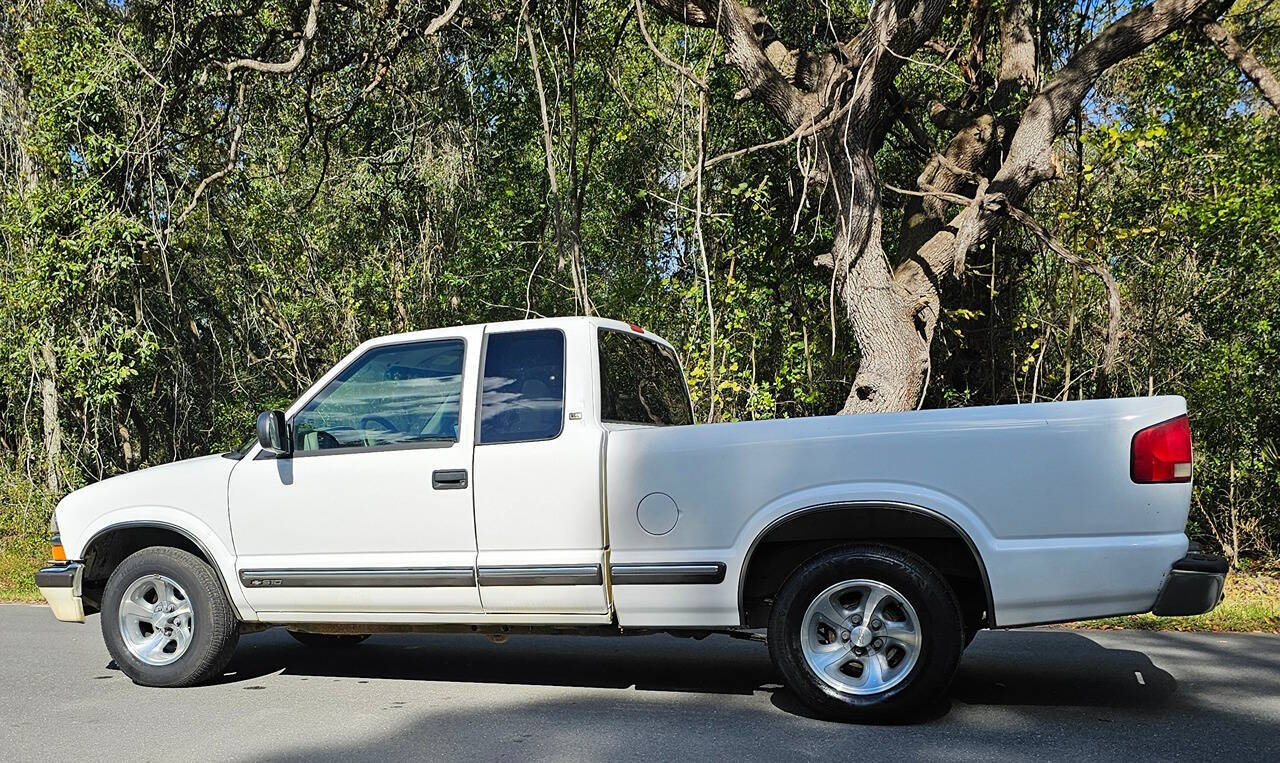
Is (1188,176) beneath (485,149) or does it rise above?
beneath

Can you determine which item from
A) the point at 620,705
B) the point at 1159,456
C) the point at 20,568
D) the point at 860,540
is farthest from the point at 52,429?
the point at 1159,456

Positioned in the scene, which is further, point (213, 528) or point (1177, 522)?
point (213, 528)

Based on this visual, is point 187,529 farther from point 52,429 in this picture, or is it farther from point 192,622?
point 52,429

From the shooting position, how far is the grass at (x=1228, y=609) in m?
8.00

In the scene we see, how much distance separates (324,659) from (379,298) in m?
9.48

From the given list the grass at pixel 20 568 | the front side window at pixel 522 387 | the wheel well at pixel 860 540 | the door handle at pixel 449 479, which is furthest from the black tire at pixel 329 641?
the grass at pixel 20 568

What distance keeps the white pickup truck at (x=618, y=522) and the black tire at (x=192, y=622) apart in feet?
0.05

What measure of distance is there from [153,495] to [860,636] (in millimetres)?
4006

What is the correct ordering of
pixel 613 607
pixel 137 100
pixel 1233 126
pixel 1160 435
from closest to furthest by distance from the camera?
pixel 1160 435 < pixel 613 607 < pixel 1233 126 < pixel 137 100

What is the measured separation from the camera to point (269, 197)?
52.1 feet

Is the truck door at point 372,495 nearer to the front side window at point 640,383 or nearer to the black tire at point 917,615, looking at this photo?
the front side window at point 640,383

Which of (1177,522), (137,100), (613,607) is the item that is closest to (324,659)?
(613,607)

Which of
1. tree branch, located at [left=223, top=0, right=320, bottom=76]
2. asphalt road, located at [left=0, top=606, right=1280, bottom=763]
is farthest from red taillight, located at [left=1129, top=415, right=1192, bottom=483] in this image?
tree branch, located at [left=223, top=0, right=320, bottom=76]

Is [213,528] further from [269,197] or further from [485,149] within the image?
[269,197]
